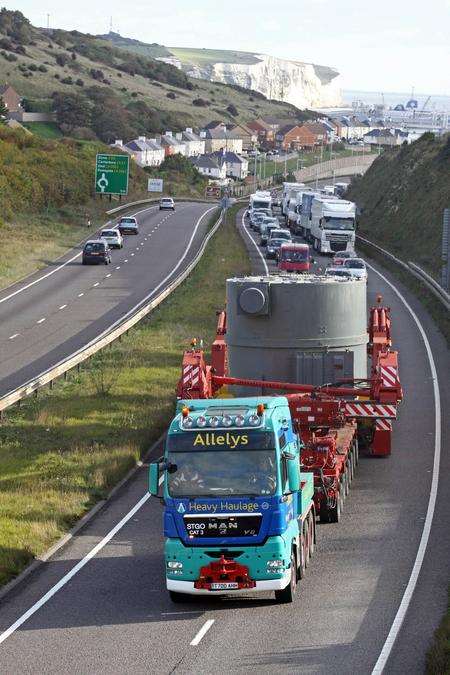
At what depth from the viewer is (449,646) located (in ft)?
56.5

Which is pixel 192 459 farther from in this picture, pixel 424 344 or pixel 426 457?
pixel 424 344

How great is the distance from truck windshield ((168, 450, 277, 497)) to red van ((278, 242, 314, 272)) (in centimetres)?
5273

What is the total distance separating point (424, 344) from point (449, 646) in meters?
34.1

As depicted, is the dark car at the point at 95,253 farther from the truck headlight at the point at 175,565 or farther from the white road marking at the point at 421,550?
the truck headlight at the point at 175,565

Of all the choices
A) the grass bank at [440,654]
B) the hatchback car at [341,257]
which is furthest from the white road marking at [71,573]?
the hatchback car at [341,257]

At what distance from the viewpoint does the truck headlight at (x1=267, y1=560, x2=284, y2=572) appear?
19.8m

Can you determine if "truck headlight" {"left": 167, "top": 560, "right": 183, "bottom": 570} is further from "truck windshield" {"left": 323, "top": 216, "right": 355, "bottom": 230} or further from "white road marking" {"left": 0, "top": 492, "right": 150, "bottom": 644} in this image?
"truck windshield" {"left": 323, "top": 216, "right": 355, "bottom": 230}

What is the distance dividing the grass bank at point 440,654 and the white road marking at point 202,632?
3071 millimetres

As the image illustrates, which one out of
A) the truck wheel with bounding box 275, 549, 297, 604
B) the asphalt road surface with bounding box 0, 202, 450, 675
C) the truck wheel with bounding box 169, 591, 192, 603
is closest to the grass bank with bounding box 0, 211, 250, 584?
the asphalt road surface with bounding box 0, 202, 450, 675

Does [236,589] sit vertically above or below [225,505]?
below

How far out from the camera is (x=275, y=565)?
1977 cm

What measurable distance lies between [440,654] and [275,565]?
11.3 feet

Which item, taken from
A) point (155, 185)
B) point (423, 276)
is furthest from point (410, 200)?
point (155, 185)

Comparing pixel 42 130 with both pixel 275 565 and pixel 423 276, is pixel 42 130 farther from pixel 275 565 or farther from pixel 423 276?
pixel 275 565
